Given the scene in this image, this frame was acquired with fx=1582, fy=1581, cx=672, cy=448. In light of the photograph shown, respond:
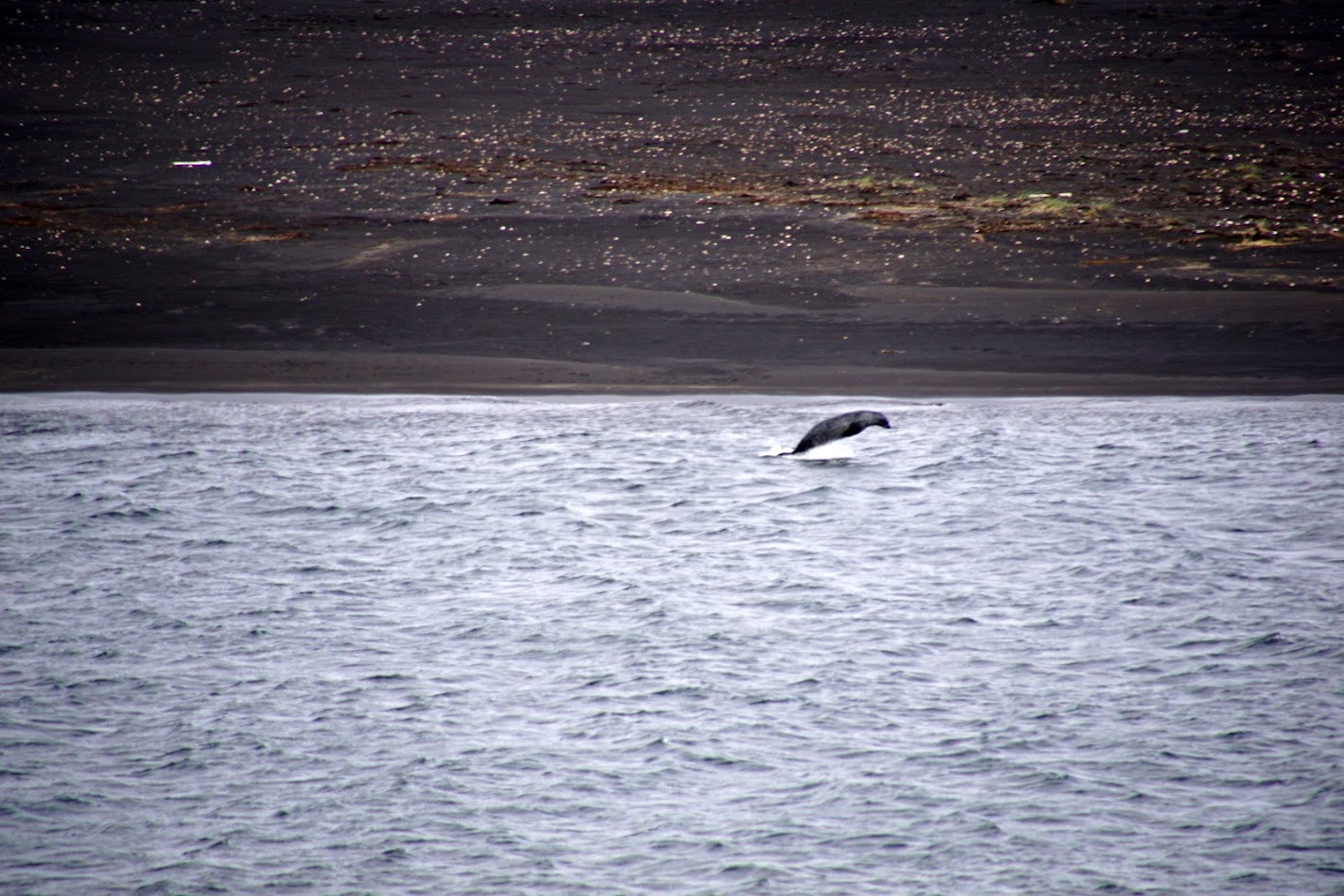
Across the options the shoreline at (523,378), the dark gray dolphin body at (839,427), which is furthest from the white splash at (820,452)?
the shoreline at (523,378)

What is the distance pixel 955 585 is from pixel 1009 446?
8.89ft

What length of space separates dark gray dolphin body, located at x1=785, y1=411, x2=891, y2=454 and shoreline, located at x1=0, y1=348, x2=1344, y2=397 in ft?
5.23

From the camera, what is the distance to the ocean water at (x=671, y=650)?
5.62 metres

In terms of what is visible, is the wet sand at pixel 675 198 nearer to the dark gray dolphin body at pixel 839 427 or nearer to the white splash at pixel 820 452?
the white splash at pixel 820 452

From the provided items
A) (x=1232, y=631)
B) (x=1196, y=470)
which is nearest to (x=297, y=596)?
(x=1232, y=631)

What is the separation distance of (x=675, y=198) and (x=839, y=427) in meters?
8.07

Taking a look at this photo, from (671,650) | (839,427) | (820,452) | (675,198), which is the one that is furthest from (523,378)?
(675,198)

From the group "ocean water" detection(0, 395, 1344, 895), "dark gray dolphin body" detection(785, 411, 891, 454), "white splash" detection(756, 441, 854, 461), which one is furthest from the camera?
"white splash" detection(756, 441, 854, 461)

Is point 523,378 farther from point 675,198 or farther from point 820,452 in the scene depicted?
point 675,198

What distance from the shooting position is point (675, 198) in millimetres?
18188

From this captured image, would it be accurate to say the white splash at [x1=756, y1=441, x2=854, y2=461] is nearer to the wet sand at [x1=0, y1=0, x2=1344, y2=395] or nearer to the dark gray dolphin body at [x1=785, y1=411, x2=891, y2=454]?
the dark gray dolphin body at [x1=785, y1=411, x2=891, y2=454]

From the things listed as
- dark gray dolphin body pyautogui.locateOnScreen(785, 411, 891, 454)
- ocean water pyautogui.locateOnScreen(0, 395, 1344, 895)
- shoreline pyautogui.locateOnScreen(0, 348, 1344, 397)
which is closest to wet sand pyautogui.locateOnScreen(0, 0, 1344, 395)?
shoreline pyautogui.locateOnScreen(0, 348, 1344, 397)

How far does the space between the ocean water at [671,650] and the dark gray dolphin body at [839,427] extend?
0.17 metres

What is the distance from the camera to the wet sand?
13289 millimetres
